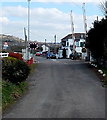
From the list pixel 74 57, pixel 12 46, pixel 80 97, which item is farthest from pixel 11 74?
pixel 12 46

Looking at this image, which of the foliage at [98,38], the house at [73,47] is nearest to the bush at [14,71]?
the foliage at [98,38]

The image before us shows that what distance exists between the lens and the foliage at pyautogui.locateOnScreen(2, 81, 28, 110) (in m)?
15.3

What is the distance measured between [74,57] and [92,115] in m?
52.6

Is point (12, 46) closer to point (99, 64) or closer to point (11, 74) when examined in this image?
point (99, 64)

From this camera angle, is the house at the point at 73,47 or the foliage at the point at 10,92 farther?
the house at the point at 73,47

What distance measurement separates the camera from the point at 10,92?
56.7ft

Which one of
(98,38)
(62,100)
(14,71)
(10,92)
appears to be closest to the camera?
(62,100)

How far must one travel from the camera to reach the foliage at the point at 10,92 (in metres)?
15.3

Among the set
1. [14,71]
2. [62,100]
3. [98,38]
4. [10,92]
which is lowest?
[62,100]

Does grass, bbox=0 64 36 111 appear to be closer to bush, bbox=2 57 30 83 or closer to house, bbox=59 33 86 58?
bush, bbox=2 57 30 83

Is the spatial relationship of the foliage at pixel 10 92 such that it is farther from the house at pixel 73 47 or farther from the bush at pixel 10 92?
the house at pixel 73 47

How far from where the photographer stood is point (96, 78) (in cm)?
2586

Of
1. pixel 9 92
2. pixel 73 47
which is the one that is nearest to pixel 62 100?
pixel 9 92

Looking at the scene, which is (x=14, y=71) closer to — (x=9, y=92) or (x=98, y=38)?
(x=9, y=92)
